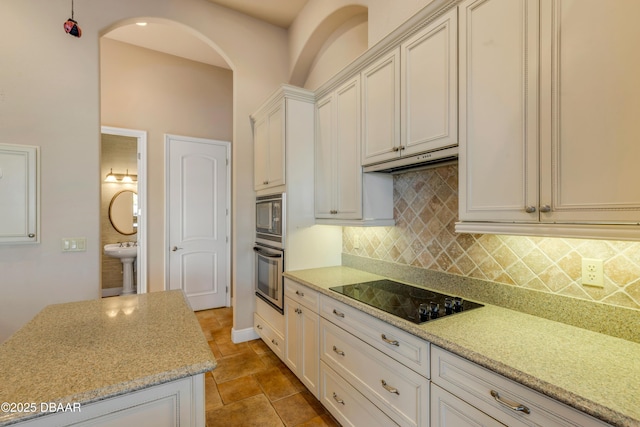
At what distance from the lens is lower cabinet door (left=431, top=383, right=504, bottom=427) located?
43.1 inches

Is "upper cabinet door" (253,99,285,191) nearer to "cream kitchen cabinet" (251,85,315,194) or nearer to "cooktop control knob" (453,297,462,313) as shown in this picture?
"cream kitchen cabinet" (251,85,315,194)

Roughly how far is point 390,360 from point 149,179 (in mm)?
3590

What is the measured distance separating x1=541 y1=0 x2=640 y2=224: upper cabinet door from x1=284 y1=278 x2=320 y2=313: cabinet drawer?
143 centimetres

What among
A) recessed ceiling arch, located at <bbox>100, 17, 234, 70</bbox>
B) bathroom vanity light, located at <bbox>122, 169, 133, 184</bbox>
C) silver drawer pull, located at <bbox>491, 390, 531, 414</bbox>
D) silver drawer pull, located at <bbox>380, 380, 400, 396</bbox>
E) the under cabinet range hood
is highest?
recessed ceiling arch, located at <bbox>100, 17, 234, 70</bbox>

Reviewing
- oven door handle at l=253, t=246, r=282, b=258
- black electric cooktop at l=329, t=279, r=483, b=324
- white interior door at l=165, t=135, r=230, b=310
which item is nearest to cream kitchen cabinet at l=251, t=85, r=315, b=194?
oven door handle at l=253, t=246, r=282, b=258

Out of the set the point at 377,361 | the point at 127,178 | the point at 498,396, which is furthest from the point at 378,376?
the point at 127,178

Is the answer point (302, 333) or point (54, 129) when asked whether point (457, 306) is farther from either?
point (54, 129)

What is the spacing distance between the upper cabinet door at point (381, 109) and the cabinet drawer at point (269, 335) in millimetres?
1729

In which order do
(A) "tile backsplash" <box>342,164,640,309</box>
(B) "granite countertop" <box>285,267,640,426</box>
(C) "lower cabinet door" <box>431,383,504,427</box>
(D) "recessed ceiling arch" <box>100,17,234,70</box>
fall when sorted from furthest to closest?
1. (D) "recessed ceiling arch" <box>100,17,234,70</box>
2. (A) "tile backsplash" <box>342,164,640,309</box>
3. (C) "lower cabinet door" <box>431,383,504,427</box>
4. (B) "granite countertop" <box>285,267,640,426</box>

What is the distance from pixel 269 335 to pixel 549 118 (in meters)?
2.66

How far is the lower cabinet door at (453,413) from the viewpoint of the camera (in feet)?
3.59

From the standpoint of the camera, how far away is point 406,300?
5.62ft

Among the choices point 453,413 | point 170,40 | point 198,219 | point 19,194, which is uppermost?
point 170,40

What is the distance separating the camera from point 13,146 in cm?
213
